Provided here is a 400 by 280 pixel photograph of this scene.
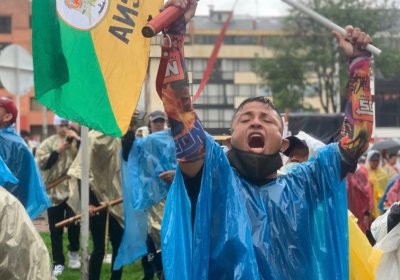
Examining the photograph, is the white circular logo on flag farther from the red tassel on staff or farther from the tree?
the tree

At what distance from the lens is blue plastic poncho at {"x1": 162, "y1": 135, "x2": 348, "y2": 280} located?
3662 mm

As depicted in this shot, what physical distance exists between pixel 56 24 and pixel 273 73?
1158 inches

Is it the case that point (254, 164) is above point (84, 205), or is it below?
above

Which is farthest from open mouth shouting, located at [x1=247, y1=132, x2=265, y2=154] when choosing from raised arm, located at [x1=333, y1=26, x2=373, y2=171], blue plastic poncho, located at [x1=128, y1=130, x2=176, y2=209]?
blue plastic poncho, located at [x1=128, y1=130, x2=176, y2=209]

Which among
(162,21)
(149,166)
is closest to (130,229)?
(149,166)

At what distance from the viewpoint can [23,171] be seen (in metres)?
7.64

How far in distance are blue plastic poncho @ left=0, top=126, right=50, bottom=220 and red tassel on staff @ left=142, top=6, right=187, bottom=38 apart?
4385 mm

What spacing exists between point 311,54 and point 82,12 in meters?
29.8

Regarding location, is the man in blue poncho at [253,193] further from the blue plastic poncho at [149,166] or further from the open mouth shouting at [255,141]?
the blue plastic poncho at [149,166]

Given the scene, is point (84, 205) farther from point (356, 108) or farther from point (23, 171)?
point (356, 108)

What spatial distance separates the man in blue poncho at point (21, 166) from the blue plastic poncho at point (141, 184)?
4.55 feet

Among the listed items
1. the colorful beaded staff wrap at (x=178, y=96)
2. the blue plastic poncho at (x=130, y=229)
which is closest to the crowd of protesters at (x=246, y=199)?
the colorful beaded staff wrap at (x=178, y=96)

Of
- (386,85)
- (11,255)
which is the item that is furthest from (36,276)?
(386,85)

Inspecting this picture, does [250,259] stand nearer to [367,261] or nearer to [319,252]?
[319,252]
